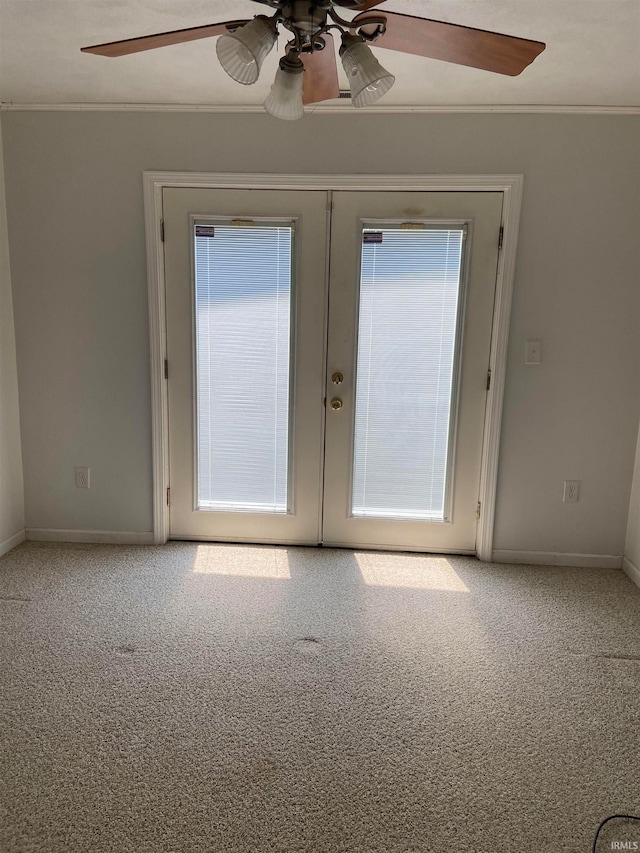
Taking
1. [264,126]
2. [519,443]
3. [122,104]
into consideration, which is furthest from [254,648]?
[122,104]

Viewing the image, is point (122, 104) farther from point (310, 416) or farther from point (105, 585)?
point (105, 585)

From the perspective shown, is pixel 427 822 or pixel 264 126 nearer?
pixel 427 822

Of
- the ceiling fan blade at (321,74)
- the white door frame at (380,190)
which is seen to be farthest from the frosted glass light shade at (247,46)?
the white door frame at (380,190)

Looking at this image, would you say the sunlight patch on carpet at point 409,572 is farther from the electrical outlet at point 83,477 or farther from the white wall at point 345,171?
the electrical outlet at point 83,477

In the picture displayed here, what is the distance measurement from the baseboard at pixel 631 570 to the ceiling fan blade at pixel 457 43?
98.1 inches

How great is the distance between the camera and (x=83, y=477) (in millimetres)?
3062

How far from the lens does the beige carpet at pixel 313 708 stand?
4.67 ft

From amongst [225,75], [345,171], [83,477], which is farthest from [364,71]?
[83,477]

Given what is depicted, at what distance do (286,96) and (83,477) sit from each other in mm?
2402

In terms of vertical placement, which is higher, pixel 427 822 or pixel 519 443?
pixel 519 443

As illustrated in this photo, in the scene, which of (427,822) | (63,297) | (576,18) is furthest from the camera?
(63,297)

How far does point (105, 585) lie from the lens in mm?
2656

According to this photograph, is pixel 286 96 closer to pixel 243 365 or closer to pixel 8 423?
pixel 243 365

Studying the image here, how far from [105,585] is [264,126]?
2.47 meters
